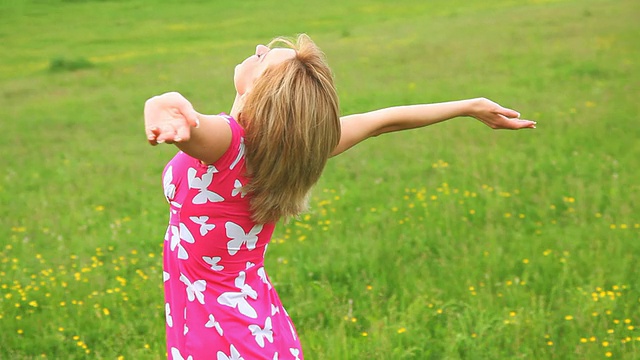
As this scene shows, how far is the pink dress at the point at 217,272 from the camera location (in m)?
2.47

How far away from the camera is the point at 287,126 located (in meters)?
2.40

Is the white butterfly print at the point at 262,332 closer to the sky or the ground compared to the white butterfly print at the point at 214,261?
closer to the ground

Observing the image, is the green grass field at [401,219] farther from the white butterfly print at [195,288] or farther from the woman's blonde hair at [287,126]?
the woman's blonde hair at [287,126]

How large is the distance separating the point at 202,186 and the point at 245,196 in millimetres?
136

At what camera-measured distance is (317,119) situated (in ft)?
7.99

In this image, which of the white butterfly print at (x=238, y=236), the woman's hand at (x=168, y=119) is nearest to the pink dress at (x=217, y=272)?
the white butterfly print at (x=238, y=236)

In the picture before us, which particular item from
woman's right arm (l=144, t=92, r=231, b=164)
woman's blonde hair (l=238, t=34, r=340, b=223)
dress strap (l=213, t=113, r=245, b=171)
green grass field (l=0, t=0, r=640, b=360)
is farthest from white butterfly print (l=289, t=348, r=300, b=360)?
green grass field (l=0, t=0, r=640, b=360)

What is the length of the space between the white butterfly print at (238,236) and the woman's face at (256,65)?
1.40ft

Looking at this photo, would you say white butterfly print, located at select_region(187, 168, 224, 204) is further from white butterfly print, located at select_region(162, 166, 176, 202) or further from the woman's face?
the woman's face

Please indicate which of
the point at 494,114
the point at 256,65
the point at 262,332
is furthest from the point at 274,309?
the point at 494,114

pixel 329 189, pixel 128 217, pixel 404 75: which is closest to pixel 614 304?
pixel 329 189

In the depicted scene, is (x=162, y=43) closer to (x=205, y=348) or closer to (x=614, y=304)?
(x=614, y=304)

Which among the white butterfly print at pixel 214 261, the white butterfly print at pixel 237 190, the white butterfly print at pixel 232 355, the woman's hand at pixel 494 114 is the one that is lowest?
the white butterfly print at pixel 232 355

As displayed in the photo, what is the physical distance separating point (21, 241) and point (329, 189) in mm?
2843
